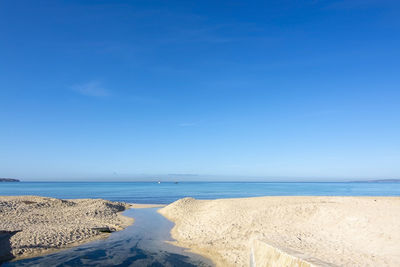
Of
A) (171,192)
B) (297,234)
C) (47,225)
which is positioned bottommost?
(171,192)

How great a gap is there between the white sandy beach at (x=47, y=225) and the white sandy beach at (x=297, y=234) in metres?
6.46

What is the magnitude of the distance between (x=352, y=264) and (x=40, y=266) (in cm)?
1294

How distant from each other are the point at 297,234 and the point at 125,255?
9.62m

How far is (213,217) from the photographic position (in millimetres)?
20281

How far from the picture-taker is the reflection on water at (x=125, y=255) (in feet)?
37.3

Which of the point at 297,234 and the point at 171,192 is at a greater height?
the point at 297,234

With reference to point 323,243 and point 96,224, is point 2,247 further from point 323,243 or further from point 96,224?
point 323,243

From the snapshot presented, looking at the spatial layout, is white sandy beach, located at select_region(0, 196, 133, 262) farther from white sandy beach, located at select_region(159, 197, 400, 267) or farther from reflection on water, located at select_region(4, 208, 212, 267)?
white sandy beach, located at select_region(159, 197, 400, 267)

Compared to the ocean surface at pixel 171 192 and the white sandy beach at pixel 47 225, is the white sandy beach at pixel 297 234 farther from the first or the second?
the ocean surface at pixel 171 192

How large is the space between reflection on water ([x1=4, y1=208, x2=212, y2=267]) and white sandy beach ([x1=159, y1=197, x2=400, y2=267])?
126cm

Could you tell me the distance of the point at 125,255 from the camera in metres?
12.6

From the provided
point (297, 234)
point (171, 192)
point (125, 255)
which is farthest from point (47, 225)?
point (171, 192)

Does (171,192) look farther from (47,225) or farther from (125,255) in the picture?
(125,255)

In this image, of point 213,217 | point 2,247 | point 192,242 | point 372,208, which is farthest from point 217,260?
point 372,208
